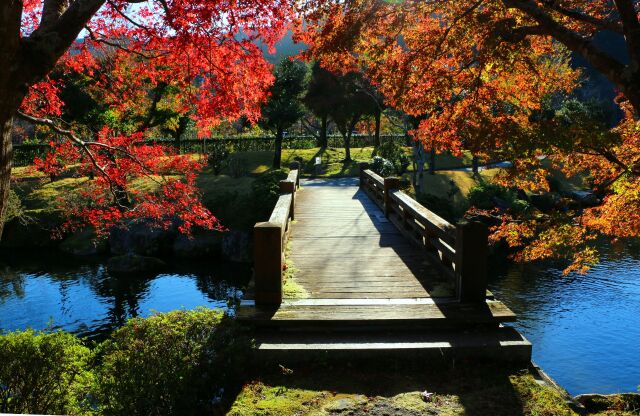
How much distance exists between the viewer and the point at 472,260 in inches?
265

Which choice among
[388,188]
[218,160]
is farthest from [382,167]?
[388,188]

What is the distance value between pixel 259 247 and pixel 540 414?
3842 mm

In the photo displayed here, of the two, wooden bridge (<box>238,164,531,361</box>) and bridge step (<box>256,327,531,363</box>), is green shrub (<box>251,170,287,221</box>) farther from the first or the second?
bridge step (<box>256,327,531,363</box>)

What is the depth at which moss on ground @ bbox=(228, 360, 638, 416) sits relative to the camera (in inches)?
194

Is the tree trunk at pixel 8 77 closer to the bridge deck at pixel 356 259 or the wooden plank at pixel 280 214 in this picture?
the wooden plank at pixel 280 214

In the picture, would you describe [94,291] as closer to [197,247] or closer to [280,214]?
[197,247]

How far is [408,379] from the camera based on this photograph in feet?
18.2

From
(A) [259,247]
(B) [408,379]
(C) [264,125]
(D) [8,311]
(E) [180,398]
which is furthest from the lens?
(C) [264,125]

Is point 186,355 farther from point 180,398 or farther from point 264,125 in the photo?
point 264,125

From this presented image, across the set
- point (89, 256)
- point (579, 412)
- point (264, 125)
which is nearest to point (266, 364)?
point (579, 412)

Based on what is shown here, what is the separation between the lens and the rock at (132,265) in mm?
21766

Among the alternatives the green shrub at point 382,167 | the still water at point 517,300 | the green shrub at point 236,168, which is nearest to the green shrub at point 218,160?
the green shrub at point 236,168

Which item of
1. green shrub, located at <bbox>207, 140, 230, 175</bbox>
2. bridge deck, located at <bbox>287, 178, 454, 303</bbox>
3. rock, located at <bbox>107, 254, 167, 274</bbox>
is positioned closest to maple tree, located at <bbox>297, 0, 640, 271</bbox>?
bridge deck, located at <bbox>287, 178, 454, 303</bbox>

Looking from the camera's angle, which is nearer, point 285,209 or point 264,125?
point 285,209
